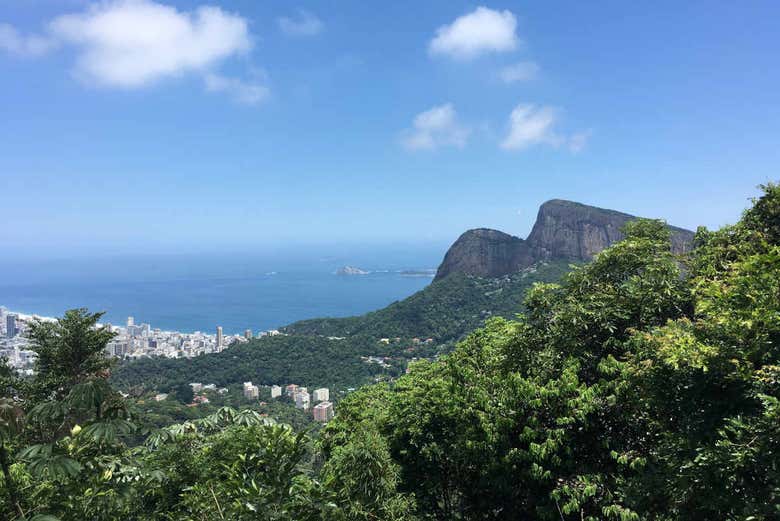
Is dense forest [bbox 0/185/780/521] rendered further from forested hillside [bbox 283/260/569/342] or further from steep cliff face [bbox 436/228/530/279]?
steep cliff face [bbox 436/228/530/279]

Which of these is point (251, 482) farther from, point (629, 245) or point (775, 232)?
point (775, 232)

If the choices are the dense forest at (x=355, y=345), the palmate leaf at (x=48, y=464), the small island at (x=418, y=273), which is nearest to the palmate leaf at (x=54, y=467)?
the palmate leaf at (x=48, y=464)

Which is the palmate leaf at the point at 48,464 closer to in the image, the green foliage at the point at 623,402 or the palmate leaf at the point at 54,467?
the palmate leaf at the point at 54,467

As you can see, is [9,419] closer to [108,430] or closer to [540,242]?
[108,430]

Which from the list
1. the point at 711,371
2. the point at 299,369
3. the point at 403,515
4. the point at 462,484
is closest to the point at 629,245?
the point at 711,371

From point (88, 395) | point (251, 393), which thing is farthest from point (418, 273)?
point (88, 395)

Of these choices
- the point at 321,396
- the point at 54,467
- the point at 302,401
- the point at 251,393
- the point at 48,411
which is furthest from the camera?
the point at 251,393

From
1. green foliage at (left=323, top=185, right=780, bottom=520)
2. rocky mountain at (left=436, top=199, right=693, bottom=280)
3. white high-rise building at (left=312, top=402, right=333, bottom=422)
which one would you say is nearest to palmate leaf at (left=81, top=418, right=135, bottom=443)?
green foliage at (left=323, top=185, right=780, bottom=520)
